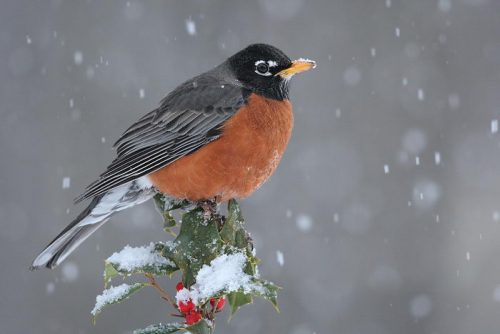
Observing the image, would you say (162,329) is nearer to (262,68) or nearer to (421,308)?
(262,68)

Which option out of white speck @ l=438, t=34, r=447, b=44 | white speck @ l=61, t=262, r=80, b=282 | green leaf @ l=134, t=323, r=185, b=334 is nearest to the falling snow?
white speck @ l=438, t=34, r=447, b=44

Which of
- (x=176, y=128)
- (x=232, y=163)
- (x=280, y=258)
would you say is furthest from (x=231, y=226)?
(x=280, y=258)

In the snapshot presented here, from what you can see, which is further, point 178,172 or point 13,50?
point 13,50

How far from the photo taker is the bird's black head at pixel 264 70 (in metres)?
4.33

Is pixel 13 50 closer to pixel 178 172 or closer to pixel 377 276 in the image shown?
pixel 377 276

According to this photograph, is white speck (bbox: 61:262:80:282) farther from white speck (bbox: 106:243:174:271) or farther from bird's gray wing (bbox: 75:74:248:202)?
white speck (bbox: 106:243:174:271)

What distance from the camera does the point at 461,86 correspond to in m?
9.02

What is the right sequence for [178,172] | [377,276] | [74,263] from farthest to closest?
[377,276] → [74,263] → [178,172]

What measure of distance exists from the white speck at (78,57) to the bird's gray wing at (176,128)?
14.8 feet

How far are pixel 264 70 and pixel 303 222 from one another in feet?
13.7

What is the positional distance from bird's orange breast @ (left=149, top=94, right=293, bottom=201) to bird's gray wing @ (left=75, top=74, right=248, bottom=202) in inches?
2.6

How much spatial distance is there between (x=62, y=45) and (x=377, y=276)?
4.56 metres

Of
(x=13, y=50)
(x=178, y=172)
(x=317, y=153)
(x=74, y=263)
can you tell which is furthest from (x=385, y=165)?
(x=178, y=172)

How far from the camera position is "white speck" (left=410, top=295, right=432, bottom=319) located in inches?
331
